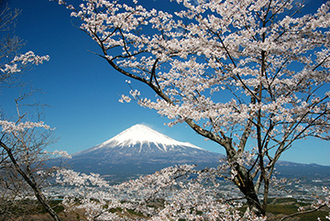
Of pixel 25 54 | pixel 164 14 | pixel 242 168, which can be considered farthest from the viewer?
pixel 25 54

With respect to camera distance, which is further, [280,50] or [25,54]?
[25,54]

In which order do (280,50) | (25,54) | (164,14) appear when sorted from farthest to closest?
1. (25,54)
2. (164,14)
3. (280,50)

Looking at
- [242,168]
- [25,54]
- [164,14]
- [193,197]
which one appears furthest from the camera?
[25,54]

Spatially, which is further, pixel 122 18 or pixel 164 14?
pixel 164 14

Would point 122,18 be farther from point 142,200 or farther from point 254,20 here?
point 142,200

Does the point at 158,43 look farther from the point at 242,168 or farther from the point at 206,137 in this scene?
the point at 242,168

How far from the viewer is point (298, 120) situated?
3.17 meters

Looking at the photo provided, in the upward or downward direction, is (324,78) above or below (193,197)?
above

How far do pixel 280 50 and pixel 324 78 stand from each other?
861 millimetres

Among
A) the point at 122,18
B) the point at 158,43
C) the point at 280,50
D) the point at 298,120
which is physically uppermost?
the point at 122,18

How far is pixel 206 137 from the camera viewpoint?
380cm

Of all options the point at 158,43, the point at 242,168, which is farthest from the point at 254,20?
the point at 242,168

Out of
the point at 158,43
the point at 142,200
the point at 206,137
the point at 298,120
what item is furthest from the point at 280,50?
the point at 142,200

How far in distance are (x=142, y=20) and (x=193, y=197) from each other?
14.5 feet
